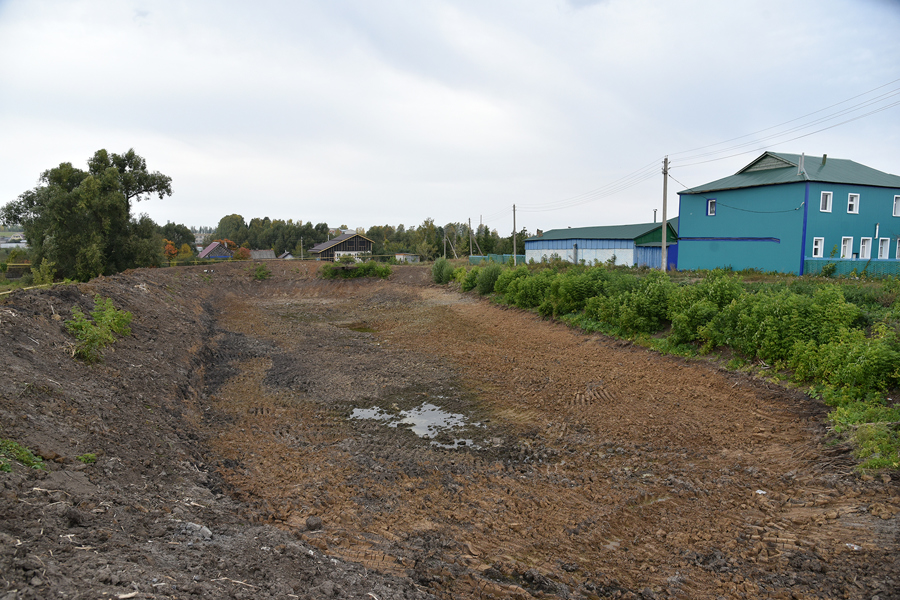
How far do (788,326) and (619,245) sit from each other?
88.0 ft

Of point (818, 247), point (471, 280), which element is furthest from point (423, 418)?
point (818, 247)

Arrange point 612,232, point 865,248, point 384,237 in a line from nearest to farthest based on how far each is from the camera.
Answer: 1. point 865,248
2. point 612,232
3. point 384,237

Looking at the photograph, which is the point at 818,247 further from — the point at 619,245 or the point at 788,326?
the point at 788,326

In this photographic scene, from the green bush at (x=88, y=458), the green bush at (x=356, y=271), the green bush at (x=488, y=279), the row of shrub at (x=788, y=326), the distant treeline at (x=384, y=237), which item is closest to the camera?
the green bush at (x=88, y=458)

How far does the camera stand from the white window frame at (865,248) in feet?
85.7

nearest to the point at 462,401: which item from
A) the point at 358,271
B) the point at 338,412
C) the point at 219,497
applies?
the point at 338,412

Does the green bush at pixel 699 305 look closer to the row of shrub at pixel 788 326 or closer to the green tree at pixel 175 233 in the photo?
the row of shrub at pixel 788 326

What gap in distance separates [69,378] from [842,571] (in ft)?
34.7

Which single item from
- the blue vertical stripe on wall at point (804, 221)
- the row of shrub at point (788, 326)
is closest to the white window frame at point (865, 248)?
the blue vertical stripe on wall at point (804, 221)

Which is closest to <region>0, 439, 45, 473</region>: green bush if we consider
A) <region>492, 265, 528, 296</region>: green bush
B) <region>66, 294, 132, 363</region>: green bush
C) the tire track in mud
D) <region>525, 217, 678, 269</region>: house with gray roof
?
the tire track in mud

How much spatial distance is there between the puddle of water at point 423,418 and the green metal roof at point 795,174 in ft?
78.8

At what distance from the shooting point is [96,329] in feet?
33.4

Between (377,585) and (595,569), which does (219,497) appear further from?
(595,569)

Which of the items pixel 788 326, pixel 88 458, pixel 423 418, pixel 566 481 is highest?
pixel 788 326
